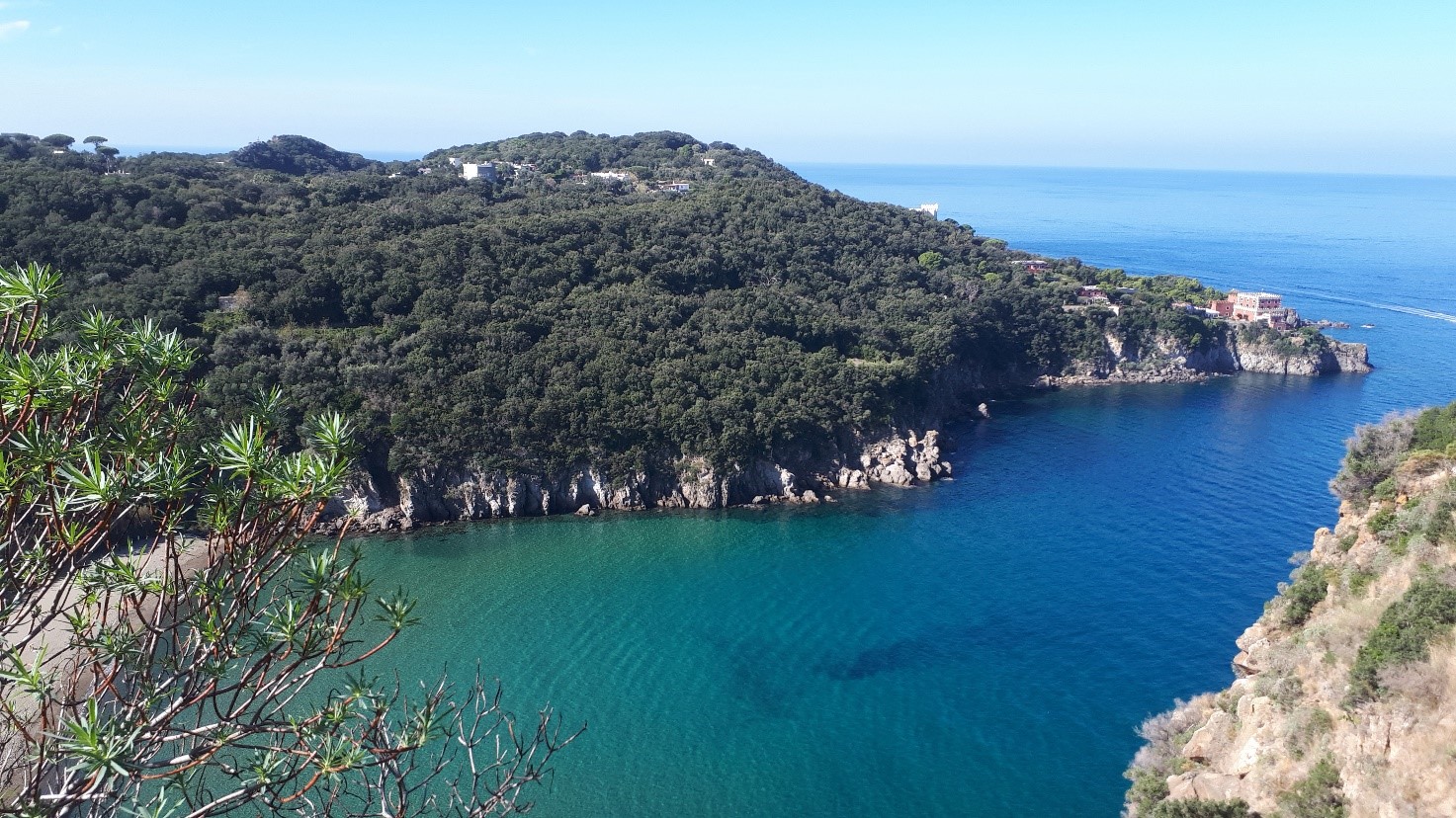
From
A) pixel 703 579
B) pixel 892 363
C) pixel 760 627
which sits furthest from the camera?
pixel 892 363

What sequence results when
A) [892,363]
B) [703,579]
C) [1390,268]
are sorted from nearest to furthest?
[703,579]
[892,363]
[1390,268]

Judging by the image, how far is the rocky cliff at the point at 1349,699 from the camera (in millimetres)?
9797

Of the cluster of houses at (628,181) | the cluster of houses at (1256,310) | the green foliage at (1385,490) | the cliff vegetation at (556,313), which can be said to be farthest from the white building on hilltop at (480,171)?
the green foliage at (1385,490)

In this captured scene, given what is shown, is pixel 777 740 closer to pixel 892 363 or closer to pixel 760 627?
pixel 760 627

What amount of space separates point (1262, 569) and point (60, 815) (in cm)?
2942

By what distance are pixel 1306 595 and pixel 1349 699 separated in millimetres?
6071

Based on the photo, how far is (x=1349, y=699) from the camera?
36.0 feet

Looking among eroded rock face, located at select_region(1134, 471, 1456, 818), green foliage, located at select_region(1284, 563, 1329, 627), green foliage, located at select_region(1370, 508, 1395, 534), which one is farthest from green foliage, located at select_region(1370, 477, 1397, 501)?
green foliage, located at select_region(1284, 563, 1329, 627)

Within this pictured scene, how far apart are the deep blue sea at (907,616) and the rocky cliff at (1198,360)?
8209 millimetres

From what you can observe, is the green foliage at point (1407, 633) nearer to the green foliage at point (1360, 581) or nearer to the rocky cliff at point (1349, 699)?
the rocky cliff at point (1349, 699)

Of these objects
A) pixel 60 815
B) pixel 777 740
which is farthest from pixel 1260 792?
pixel 60 815

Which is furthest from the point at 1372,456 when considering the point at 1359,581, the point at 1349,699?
the point at 1349,699

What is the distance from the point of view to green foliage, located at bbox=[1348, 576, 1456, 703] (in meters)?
10.6

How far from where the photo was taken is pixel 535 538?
94.2 ft
